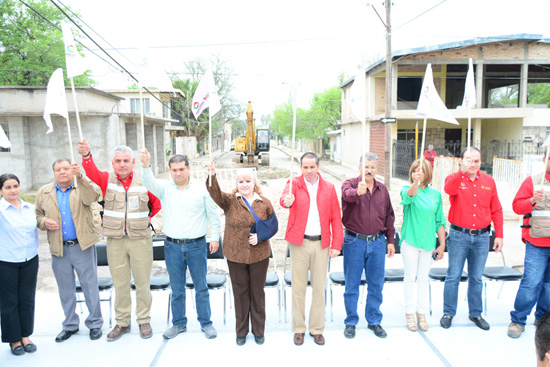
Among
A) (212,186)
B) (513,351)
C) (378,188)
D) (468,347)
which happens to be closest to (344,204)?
(378,188)

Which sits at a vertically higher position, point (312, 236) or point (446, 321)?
point (312, 236)

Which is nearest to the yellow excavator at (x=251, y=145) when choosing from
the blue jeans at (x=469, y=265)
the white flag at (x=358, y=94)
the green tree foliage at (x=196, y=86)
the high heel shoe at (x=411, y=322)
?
the green tree foliage at (x=196, y=86)

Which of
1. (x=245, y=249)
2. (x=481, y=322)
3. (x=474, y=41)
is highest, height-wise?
(x=474, y=41)

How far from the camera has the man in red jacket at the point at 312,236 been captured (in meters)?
3.95

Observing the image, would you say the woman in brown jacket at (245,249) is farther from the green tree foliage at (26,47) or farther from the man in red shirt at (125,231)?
the green tree foliage at (26,47)

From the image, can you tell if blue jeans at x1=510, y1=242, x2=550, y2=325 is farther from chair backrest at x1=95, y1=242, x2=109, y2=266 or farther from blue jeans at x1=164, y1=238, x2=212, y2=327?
chair backrest at x1=95, y1=242, x2=109, y2=266

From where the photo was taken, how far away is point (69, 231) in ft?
13.2

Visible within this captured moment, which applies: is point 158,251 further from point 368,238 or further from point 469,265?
point 469,265

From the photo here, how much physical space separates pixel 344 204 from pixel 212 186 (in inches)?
53.2

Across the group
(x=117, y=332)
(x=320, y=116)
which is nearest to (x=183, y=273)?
(x=117, y=332)

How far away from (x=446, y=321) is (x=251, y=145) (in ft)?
83.7

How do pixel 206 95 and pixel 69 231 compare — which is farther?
pixel 206 95

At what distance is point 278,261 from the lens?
25.9 feet

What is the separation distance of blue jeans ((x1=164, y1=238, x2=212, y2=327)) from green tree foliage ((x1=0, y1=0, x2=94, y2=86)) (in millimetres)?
25488
